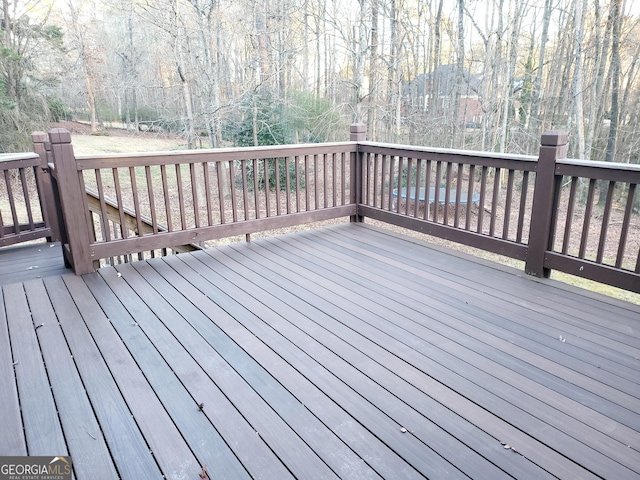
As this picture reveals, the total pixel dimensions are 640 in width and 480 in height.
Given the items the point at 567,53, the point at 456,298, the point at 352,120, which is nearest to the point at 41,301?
the point at 456,298

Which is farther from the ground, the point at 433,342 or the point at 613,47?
the point at 613,47

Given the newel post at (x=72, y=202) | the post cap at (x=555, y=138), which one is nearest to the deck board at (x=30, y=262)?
the newel post at (x=72, y=202)

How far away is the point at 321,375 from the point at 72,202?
2.37 meters

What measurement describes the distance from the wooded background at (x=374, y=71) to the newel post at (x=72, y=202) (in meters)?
6.41

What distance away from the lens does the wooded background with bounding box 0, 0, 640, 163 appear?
9.41 meters

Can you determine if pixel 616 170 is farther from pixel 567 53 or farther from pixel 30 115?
pixel 30 115

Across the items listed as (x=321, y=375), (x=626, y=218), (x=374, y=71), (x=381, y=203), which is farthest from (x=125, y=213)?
(x=374, y=71)

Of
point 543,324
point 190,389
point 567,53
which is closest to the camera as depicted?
point 190,389

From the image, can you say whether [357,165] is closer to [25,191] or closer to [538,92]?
[25,191]

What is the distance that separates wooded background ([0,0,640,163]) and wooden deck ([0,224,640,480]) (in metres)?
7.01

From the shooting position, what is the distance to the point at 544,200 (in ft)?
Result: 10.0

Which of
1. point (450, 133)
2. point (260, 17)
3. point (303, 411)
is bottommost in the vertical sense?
point (303, 411)

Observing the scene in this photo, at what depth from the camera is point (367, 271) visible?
3400mm

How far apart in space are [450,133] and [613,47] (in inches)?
168
